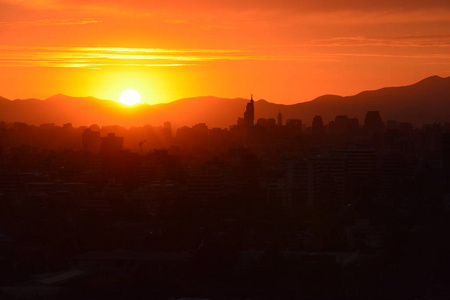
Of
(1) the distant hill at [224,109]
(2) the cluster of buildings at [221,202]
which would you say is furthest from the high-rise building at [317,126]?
(1) the distant hill at [224,109]

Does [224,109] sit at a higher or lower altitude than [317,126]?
higher

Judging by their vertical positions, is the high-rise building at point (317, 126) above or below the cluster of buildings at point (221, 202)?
above

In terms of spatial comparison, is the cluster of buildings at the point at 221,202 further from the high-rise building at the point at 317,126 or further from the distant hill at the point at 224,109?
the distant hill at the point at 224,109

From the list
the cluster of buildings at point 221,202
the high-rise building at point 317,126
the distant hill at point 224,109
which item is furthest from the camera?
the distant hill at point 224,109

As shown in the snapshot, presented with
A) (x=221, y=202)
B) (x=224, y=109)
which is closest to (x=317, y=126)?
(x=221, y=202)

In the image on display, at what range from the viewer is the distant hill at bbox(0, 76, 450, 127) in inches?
2142

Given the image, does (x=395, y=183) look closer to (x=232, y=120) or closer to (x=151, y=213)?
(x=151, y=213)

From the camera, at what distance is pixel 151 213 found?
21516 millimetres

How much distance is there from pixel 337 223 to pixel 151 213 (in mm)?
4317

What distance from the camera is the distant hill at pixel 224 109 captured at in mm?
54406

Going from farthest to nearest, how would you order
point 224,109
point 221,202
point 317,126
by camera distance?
point 224,109
point 317,126
point 221,202

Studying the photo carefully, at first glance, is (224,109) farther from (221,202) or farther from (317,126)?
(221,202)

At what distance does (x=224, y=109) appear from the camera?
191ft

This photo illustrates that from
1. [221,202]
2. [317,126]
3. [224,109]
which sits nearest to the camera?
[221,202]
